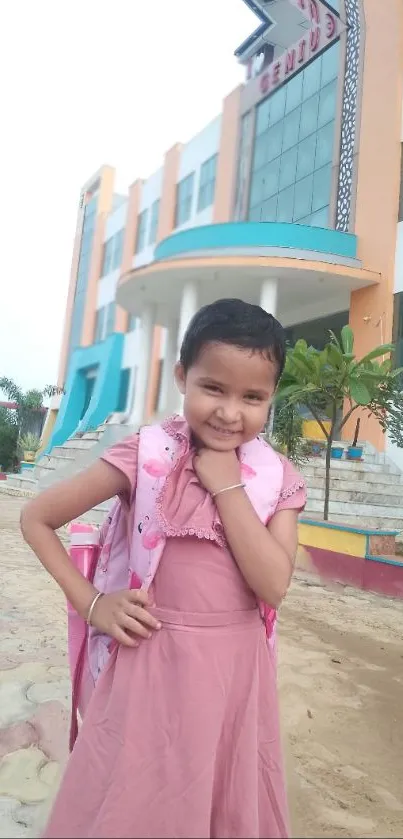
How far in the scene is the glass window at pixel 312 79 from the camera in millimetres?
12289

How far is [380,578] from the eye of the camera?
490cm

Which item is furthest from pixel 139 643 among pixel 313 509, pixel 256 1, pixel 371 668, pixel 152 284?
pixel 256 1

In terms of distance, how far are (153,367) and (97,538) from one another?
1252cm

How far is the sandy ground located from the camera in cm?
155

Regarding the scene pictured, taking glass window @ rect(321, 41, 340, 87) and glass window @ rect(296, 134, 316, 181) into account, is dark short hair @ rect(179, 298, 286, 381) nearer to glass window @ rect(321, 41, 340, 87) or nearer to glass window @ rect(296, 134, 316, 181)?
glass window @ rect(296, 134, 316, 181)

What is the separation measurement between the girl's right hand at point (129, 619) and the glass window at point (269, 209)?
1353 cm

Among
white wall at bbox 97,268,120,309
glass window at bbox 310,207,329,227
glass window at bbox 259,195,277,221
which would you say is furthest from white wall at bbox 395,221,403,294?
white wall at bbox 97,268,120,309

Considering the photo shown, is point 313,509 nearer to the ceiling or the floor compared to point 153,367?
nearer to the floor

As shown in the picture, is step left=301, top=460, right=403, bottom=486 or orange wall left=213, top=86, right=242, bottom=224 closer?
step left=301, top=460, right=403, bottom=486

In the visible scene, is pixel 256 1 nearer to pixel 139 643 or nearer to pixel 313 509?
pixel 313 509

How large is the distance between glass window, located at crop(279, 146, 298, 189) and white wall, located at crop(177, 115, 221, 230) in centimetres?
291

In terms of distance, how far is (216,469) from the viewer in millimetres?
964

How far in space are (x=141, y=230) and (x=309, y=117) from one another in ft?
26.0

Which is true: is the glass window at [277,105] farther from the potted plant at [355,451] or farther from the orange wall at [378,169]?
the potted plant at [355,451]
